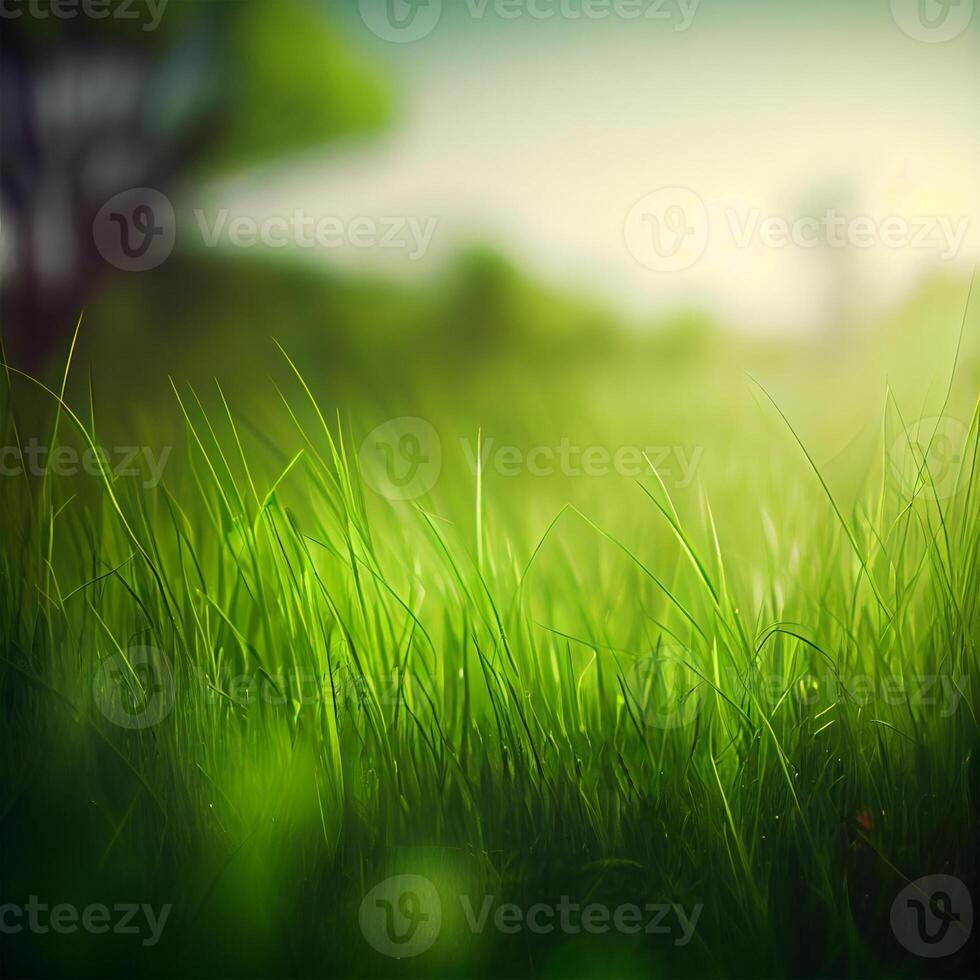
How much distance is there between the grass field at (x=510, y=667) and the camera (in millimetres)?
1040

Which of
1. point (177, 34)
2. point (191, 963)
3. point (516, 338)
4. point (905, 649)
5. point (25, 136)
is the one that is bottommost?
point (191, 963)

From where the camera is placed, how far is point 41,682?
3.53 feet

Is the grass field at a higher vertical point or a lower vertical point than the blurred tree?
lower

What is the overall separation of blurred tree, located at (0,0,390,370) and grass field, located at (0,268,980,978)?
0.69 ft

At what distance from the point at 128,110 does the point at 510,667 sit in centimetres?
102

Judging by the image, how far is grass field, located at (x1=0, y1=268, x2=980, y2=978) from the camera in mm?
1040

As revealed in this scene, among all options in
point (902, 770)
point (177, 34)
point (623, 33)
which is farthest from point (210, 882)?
point (623, 33)

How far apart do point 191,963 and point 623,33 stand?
153 cm

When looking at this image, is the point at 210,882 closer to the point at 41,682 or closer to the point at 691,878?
the point at 41,682

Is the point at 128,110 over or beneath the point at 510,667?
over

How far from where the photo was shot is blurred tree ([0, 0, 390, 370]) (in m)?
1.08

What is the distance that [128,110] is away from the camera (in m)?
1.09

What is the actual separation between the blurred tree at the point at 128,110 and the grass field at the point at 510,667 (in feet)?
0.69

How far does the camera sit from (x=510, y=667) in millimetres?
1049
